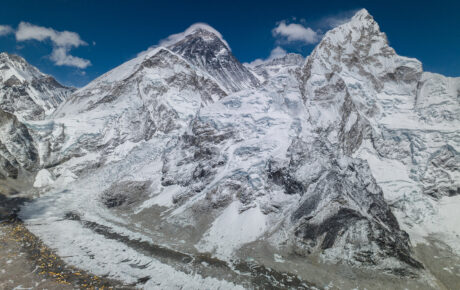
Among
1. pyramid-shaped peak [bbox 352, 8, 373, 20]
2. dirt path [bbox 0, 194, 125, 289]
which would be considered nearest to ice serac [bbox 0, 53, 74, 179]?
dirt path [bbox 0, 194, 125, 289]

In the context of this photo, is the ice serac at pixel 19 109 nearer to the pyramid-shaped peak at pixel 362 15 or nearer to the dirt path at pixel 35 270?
the dirt path at pixel 35 270

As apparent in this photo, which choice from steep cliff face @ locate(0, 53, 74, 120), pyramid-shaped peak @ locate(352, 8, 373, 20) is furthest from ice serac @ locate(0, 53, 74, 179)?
pyramid-shaped peak @ locate(352, 8, 373, 20)

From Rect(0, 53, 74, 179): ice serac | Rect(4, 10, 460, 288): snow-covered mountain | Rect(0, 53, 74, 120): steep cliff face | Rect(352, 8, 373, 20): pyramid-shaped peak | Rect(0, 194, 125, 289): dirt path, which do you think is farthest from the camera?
Rect(0, 53, 74, 120): steep cliff face

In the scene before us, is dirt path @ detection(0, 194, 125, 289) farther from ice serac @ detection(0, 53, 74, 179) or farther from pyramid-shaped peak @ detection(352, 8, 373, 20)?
pyramid-shaped peak @ detection(352, 8, 373, 20)

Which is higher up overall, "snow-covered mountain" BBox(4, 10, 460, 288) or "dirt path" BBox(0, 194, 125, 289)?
"snow-covered mountain" BBox(4, 10, 460, 288)

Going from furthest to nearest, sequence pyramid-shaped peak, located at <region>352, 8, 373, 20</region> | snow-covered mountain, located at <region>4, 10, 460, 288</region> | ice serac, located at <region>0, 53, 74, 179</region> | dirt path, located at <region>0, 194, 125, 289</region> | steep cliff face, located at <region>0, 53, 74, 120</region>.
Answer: steep cliff face, located at <region>0, 53, 74, 120</region> → pyramid-shaped peak, located at <region>352, 8, 373, 20</region> → ice serac, located at <region>0, 53, 74, 179</region> → snow-covered mountain, located at <region>4, 10, 460, 288</region> → dirt path, located at <region>0, 194, 125, 289</region>

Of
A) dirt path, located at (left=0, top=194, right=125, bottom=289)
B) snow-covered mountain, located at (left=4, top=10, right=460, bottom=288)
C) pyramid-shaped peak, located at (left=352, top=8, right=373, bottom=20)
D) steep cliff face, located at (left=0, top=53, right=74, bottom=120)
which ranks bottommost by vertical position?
dirt path, located at (left=0, top=194, right=125, bottom=289)

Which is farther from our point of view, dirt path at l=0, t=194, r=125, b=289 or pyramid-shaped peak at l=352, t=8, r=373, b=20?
pyramid-shaped peak at l=352, t=8, r=373, b=20

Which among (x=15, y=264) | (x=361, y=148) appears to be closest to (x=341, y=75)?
(x=361, y=148)
